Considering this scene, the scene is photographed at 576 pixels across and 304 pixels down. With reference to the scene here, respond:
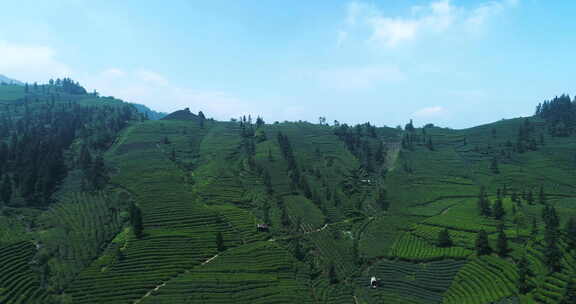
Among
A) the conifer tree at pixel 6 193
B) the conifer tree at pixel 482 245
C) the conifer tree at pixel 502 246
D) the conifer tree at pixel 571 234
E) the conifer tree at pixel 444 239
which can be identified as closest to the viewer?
the conifer tree at pixel 571 234

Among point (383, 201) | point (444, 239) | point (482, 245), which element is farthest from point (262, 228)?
point (482, 245)

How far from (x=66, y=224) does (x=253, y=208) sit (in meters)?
40.8

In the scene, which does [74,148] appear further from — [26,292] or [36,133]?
[26,292]

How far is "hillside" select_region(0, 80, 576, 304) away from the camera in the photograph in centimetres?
5791

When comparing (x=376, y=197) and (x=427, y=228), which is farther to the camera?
(x=376, y=197)

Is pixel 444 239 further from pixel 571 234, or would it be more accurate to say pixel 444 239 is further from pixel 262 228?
pixel 262 228

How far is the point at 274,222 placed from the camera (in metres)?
83.1

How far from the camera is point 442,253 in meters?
70.4

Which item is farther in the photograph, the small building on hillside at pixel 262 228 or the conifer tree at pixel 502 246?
the small building on hillside at pixel 262 228

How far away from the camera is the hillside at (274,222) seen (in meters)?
57.9

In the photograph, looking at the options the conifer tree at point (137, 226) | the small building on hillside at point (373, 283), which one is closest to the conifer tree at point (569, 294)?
the small building on hillside at point (373, 283)

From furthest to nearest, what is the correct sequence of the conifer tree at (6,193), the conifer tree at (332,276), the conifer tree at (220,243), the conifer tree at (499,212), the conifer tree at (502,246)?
the conifer tree at (499,212) < the conifer tree at (6,193) < the conifer tree at (220,243) < the conifer tree at (502,246) < the conifer tree at (332,276)

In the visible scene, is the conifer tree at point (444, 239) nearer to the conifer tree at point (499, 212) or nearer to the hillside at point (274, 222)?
the hillside at point (274, 222)

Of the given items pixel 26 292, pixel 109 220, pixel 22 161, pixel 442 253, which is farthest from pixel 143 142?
pixel 442 253
